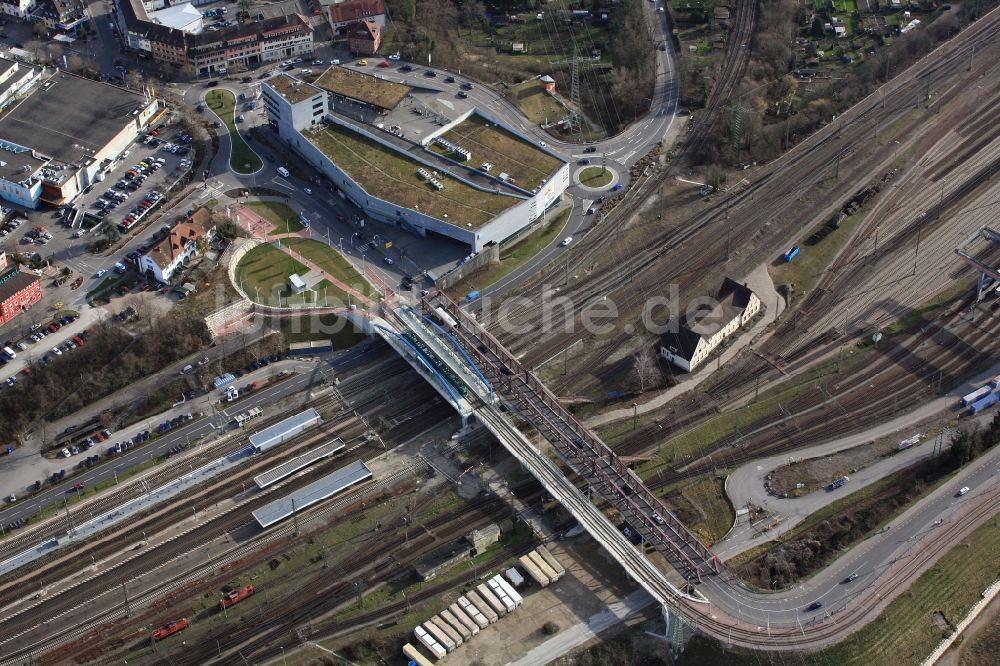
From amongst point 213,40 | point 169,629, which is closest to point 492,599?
point 169,629

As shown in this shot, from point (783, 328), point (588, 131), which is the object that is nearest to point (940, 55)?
point (588, 131)

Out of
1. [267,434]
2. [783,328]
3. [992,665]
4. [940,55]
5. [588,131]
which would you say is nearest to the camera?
[992,665]

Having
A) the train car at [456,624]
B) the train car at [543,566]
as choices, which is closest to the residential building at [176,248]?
the train car at [456,624]

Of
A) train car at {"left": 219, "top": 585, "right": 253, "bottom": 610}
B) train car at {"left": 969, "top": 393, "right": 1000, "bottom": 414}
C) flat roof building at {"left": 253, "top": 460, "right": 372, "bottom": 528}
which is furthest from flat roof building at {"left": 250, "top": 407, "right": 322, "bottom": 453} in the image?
train car at {"left": 969, "top": 393, "right": 1000, "bottom": 414}

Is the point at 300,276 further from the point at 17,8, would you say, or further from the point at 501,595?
the point at 17,8

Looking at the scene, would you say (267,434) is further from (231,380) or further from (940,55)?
(940,55)

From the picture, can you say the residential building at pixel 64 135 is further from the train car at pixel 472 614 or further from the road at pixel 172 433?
the train car at pixel 472 614
